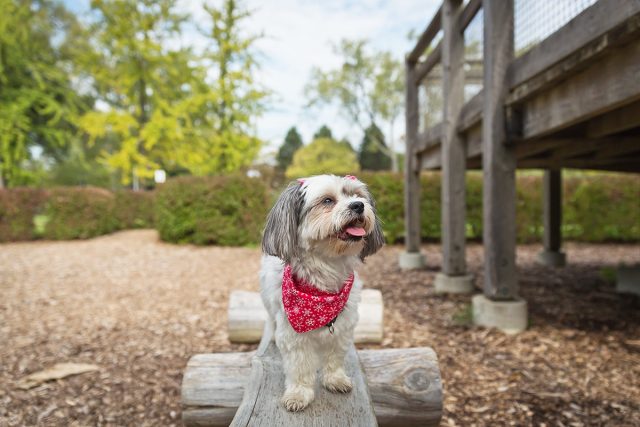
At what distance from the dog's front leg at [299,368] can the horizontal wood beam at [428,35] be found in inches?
199

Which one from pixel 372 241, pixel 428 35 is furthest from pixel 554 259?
pixel 372 241

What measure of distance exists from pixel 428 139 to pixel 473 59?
181 centimetres

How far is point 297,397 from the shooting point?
5.70ft

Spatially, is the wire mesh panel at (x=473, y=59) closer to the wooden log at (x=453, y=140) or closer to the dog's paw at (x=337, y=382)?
the wooden log at (x=453, y=140)

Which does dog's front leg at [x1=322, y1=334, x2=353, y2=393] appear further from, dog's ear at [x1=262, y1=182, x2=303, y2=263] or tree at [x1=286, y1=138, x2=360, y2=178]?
tree at [x1=286, y1=138, x2=360, y2=178]

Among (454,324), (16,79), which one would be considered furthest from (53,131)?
(454,324)

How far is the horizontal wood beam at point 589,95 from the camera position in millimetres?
2240

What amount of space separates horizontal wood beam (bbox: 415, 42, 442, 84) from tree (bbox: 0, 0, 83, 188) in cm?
1675

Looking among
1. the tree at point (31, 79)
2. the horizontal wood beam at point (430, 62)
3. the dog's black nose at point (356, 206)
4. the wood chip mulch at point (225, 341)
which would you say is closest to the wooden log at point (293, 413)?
the dog's black nose at point (356, 206)

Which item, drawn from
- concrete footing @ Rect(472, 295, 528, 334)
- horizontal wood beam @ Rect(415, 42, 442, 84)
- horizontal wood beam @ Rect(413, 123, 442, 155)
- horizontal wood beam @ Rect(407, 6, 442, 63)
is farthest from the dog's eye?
horizontal wood beam @ Rect(407, 6, 442, 63)

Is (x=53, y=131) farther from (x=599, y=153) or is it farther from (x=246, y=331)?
(x=599, y=153)

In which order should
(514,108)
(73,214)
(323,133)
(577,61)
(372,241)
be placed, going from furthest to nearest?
1. (323,133)
2. (73,214)
3. (514,108)
4. (577,61)
5. (372,241)

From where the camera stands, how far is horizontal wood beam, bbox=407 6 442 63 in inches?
217

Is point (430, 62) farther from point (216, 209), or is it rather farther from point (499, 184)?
point (216, 209)
